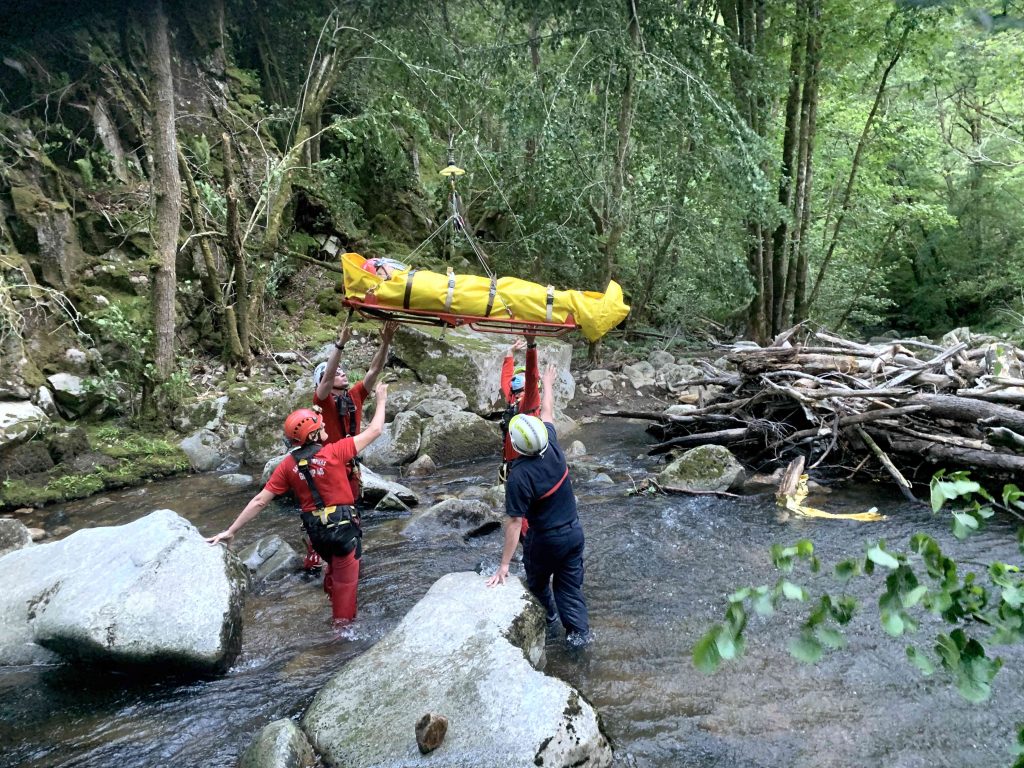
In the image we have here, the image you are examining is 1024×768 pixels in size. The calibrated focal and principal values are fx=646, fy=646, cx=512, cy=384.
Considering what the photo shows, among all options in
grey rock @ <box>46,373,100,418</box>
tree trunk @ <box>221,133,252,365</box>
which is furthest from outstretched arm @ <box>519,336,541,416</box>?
tree trunk @ <box>221,133,252,365</box>

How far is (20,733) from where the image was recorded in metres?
4.40

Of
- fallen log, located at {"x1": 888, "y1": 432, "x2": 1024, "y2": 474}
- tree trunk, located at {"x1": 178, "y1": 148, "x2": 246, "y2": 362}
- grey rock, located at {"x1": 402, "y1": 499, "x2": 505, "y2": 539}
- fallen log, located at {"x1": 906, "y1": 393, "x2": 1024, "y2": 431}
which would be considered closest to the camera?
fallen log, located at {"x1": 888, "y1": 432, "x2": 1024, "y2": 474}

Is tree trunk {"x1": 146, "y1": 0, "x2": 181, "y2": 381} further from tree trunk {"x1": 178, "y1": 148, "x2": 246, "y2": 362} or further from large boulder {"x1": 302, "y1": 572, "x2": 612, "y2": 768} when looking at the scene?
large boulder {"x1": 302, "y1": 572, "x2": 612, "y2": 768}

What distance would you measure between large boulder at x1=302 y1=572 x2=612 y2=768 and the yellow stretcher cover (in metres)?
2.31

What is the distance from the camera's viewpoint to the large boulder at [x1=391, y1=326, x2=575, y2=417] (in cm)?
1313

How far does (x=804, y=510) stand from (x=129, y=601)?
7.37m

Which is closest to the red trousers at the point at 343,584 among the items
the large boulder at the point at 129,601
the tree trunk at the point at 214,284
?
the large boulder at the point at 129,601

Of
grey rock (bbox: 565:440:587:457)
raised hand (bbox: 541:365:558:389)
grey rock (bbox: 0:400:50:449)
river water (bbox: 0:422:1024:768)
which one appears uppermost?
raised hand (bbox: 541:365:558:389)

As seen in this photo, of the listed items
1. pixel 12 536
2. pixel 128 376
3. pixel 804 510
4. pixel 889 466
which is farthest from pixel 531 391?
pixel 128 376

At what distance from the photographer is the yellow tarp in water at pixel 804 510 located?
7.74 meters

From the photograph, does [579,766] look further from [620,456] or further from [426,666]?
[620,456]

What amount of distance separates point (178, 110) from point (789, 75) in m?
15.1

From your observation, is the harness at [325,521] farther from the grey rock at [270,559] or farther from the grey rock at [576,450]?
the grey rock at [576,450]

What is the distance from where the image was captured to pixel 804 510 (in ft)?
26.8
